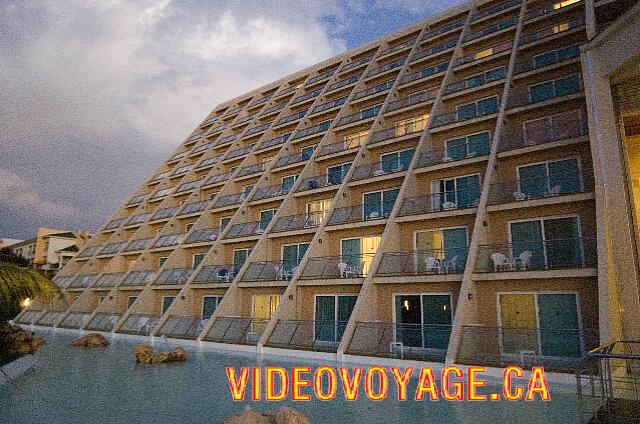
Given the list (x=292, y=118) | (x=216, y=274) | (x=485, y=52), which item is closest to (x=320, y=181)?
(x=216, y=274)

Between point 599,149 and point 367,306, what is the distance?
1046 cm

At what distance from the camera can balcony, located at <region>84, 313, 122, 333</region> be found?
25.9 meters

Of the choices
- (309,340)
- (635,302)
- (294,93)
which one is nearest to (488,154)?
(635,302)

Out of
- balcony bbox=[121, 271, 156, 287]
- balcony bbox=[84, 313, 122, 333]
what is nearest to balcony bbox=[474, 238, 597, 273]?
balcony bbox=[121, 271, 156, 287]

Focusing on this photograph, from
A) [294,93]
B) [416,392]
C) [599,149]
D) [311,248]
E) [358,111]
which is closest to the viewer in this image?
[416,392]

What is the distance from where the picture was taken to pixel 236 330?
19797 millimetres

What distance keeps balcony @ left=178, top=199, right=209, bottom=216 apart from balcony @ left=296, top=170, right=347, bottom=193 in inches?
366

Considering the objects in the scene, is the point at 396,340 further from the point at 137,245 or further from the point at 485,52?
the point at 137,245

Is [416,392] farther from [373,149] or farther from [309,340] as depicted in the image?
[373,149]

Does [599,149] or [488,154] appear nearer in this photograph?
[599,149]

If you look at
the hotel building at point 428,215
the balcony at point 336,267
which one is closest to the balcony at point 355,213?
the hotel building at point 428,215

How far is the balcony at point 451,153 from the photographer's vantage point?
20125 millimetres

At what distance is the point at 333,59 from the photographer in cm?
3938

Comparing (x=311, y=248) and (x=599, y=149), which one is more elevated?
(x=599, y=149)
